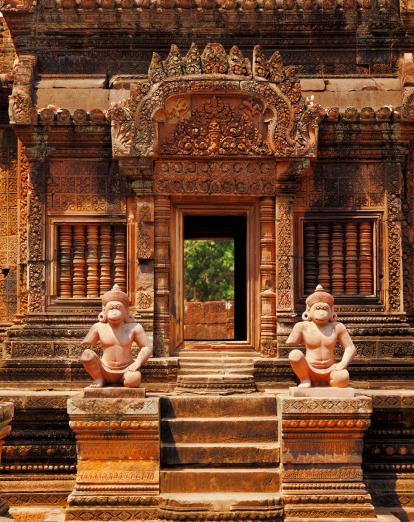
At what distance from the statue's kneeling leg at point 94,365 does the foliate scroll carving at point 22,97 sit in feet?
9.38

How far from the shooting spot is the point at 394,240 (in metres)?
11.3

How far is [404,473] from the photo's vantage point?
10.2m

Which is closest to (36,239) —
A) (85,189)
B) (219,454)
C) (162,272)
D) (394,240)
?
(85,189)

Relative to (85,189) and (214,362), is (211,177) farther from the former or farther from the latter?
(214,362)

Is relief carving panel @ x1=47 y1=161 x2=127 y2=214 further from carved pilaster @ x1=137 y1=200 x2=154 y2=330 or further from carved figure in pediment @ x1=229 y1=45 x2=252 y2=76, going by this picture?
carved figure in pediment @ x1=229 y1=45 x2=252 y2=76

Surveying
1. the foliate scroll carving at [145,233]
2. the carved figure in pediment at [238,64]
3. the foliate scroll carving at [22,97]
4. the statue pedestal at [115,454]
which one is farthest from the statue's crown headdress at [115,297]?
the carved figure in pediment at [238,64]

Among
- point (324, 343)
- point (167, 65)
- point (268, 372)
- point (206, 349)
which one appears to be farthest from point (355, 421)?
point (167, 65)

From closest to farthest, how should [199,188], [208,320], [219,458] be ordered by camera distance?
[219,458] → [199,188] → [208,320]

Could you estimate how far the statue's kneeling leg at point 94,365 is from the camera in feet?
31.2

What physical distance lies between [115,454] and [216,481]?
3.15ft

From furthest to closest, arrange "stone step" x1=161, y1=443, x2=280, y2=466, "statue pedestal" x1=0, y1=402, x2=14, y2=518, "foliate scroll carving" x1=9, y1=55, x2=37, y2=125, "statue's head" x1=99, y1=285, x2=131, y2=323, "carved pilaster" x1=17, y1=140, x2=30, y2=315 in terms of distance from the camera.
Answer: "carved pilaster" x1=17, y1=140, x2=30, y2=315, "foliate scroll carving" x1=9, y1=55, x2=37, y2=125, "statue's head" x1=99, y1=285, x2=131, y2=323, "stone step" x1=161, y1=443, x2=280, y2=466, "statue pedestal" x1=0, y1=402, x2=14, y2=518

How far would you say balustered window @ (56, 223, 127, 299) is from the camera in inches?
443

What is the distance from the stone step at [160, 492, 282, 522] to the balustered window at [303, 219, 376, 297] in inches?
111

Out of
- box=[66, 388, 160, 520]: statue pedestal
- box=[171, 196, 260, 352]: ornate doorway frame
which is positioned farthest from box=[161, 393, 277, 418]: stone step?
box=[171, 196, 260, 352]: ornate doorway frame
